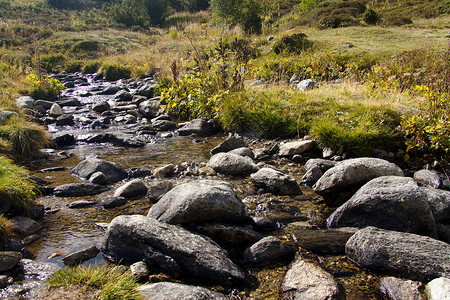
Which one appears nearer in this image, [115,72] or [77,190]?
[77,190]

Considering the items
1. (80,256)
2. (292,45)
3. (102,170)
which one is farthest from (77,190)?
(292,45)

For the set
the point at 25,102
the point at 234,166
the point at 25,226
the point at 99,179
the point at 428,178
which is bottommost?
the point at 428,178

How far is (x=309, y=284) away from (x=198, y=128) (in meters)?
6.37

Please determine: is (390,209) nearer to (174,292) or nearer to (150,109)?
(174,292)

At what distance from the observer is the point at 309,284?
2.67 meters

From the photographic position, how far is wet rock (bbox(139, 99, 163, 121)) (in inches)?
432

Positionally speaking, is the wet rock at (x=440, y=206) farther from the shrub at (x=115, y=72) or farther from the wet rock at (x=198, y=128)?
the shrub at (x=115, y=72)

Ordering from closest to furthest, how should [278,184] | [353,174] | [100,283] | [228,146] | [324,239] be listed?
[100,283]
[324,239]
[353,174]
[278,184]
[228,146]

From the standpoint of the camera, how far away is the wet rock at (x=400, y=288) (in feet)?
8.41

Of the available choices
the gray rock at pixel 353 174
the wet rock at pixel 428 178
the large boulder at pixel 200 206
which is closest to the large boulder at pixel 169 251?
the large boulder at pixel 200 206

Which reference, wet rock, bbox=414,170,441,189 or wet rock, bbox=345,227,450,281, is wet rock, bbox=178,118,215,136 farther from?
wet rock, bbox=345,227,450,281


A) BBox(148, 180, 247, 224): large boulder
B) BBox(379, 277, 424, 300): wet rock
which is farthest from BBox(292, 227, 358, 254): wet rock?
BBox(148, 180, 247, 224): large boulder

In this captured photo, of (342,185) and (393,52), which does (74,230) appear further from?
(393,52)

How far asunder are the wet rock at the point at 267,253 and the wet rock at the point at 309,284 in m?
0.23
